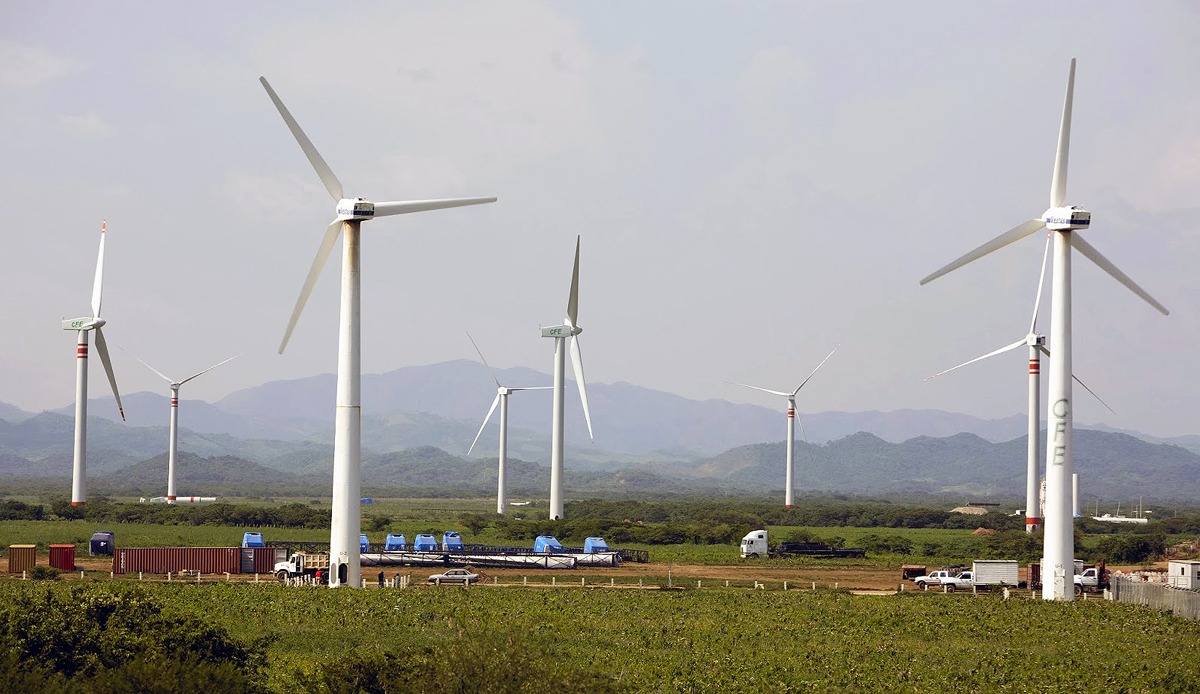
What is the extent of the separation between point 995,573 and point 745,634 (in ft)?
94.5

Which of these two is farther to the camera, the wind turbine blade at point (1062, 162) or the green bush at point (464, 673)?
the wind turbine blade at point (1062, 162)

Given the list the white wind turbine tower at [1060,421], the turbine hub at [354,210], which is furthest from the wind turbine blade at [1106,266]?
the turbine hub at [354,210]

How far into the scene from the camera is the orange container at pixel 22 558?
2763 inches

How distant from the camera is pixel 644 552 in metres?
94.9

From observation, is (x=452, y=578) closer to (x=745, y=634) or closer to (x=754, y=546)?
(x=745, y=634)

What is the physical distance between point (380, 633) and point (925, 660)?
63.1 ft

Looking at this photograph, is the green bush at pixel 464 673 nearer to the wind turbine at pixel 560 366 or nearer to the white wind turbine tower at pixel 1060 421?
the white wind turbine tower at pixel 1060 421

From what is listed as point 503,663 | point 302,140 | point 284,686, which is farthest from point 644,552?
point 503,663

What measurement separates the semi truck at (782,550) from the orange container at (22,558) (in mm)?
45933

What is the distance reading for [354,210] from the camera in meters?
61.2

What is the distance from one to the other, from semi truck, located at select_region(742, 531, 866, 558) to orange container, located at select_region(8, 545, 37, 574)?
1808 inches

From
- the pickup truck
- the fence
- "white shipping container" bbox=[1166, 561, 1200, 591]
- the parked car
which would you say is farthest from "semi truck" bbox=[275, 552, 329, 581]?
"white shipping container" bbox=[1166, 561, 1200, 591]

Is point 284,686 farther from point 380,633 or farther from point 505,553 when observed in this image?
point 505,553

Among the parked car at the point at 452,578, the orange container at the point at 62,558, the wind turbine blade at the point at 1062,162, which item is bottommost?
the parked car at the point at 452,578
